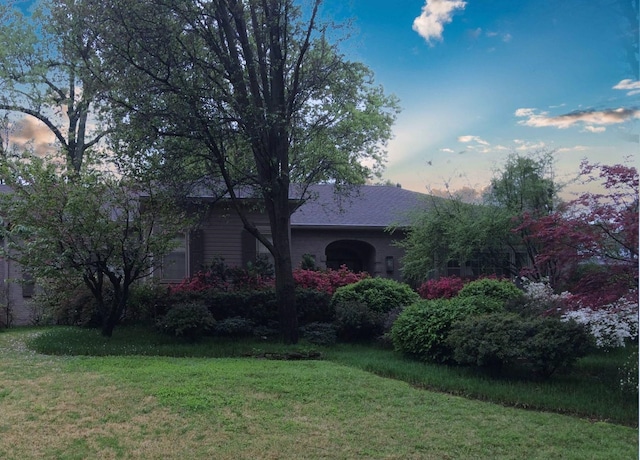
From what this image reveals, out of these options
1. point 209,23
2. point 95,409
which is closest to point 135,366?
point 95,409

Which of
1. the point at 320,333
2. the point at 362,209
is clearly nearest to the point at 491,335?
the point at 320,333

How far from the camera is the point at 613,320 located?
6.51 metres

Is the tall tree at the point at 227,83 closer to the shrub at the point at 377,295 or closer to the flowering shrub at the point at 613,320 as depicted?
the shrub at the point at 377,295

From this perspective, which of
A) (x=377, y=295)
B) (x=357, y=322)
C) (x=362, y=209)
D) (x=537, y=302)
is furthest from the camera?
(x=362, y=209)

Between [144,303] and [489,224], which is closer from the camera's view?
[144,303]

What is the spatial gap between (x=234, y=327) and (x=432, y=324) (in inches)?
168

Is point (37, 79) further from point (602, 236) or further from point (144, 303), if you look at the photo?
point (602, 236)

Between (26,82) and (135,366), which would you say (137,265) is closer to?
(135,366)

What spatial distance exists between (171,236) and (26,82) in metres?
11.9

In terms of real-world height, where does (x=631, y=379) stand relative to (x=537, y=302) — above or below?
below

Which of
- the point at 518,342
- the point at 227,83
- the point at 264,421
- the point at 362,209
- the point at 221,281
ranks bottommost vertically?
the point at 264,421

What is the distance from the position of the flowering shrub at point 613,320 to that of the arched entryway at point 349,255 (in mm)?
14084

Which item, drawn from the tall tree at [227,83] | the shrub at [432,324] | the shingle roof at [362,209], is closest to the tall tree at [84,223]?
the tall tree at [227,83]

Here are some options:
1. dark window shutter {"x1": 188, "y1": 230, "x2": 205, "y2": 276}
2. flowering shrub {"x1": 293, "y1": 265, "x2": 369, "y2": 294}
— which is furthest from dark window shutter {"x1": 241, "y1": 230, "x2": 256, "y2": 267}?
flowering shrub {"x1": 293, "y1": 265, "x2": 369, "y2": 294}
